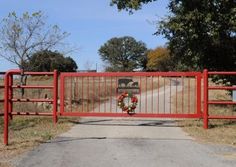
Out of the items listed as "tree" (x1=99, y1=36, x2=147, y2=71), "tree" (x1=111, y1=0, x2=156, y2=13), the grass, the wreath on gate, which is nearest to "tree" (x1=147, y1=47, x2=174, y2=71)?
"tree" (x1=99, y1=36, x2=147, y2=71)

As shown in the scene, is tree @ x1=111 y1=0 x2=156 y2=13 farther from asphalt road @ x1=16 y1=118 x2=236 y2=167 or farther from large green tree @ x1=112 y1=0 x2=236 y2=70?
asphalt road @ x1=16 y1=118 x2=236 y2=167

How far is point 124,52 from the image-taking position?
17125 cm

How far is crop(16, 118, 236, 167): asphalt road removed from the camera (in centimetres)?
949

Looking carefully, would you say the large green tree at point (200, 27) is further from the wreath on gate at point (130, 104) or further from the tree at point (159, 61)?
the tree at point (159, 61)

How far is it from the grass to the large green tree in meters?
5.78

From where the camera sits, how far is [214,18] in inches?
781

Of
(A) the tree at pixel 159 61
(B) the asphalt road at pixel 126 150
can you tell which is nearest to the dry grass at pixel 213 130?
(B) the asphalt road at pixel 126 150

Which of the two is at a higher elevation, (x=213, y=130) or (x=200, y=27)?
(x=200, y=27)

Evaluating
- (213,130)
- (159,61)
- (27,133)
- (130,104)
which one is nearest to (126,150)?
(27,133)

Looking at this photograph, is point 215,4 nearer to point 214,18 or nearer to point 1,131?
point 214,18

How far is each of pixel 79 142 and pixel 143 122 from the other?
16.0 feet

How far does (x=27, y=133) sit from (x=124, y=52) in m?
158

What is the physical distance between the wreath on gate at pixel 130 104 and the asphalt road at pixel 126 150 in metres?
0.97

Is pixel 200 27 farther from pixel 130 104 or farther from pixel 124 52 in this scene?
pixel 124 52
